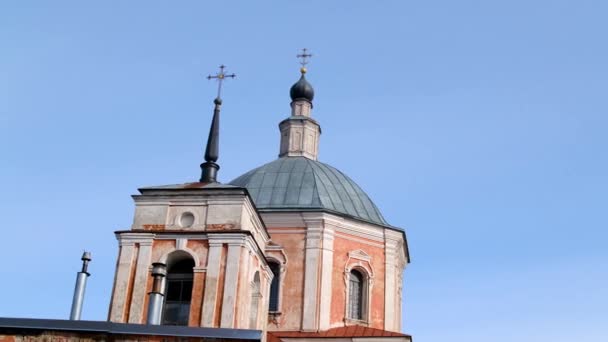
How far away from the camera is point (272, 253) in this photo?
2048cm

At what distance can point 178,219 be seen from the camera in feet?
52.0

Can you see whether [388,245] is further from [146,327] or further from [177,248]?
[146,327]

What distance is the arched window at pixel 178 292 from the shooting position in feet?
49.4

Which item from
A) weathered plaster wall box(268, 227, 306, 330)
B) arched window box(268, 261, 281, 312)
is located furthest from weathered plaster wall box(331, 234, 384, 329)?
arched window box(268, 261, 281, 312)

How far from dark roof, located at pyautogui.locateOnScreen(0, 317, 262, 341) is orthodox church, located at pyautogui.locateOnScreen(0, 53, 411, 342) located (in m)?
0.16

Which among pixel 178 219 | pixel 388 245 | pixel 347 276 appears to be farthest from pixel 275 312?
pixel 178 219

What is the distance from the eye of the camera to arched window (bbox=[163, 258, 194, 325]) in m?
15.1

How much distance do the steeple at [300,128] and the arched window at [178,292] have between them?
8944mm

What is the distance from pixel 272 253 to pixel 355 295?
2402mm

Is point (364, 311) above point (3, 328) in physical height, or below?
above

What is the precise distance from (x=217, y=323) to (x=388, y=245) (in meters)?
7.80

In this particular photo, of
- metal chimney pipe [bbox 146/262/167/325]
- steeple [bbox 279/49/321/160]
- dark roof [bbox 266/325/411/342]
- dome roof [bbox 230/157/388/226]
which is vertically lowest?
metal chimney pipe [bbox 146/262/167/325]

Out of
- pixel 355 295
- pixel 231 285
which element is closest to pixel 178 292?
pixel 231 285

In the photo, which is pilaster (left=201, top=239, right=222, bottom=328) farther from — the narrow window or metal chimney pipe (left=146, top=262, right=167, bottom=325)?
the narrow window
